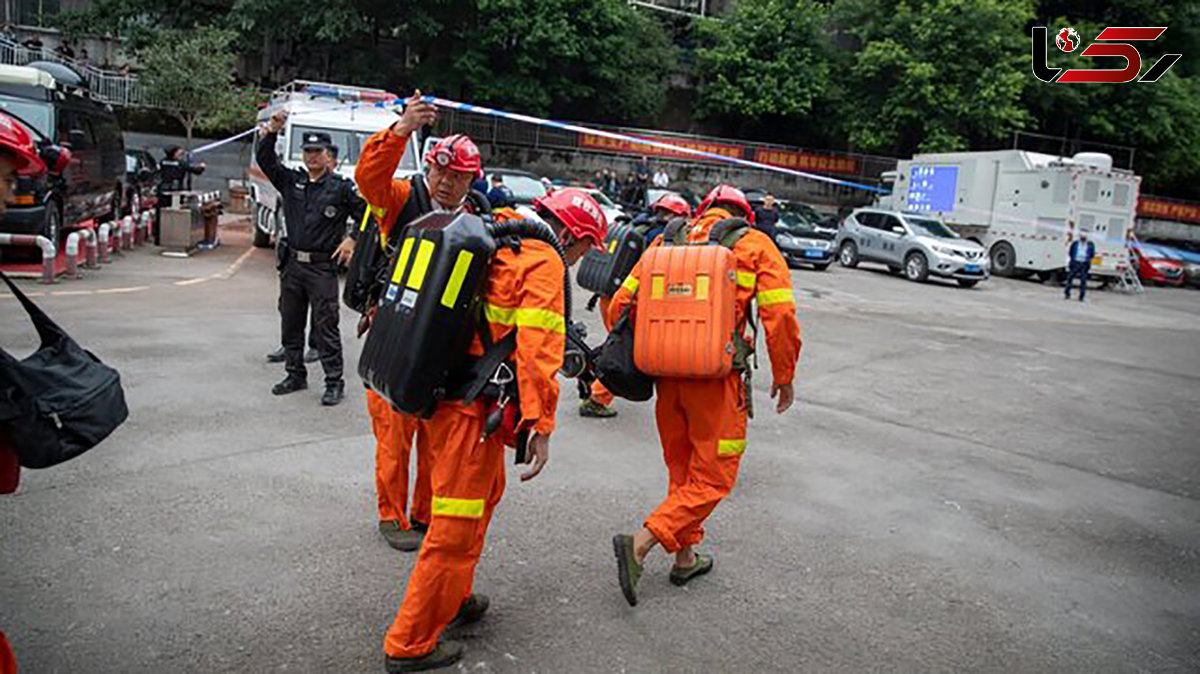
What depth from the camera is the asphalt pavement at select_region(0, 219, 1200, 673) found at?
3582 mm

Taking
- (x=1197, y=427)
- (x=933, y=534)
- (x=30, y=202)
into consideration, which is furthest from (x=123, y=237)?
(x=1197, y=427)

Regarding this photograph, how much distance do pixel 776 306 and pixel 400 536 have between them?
2.11 meters

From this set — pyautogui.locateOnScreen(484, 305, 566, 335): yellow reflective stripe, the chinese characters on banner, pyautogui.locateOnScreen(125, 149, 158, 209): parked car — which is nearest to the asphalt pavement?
pyautogui.locateOnScreen(484, 305, 566, 335): yellow reflective stripe

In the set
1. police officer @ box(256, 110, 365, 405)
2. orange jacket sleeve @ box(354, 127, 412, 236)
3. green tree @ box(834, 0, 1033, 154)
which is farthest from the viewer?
green tree @ box(834, 0, 1033, 154)

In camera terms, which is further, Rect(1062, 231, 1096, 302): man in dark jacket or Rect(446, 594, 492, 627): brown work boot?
Rect(1062, 231, 1096, 302): man in dark jacket

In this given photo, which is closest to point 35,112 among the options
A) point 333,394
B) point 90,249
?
point 90,249

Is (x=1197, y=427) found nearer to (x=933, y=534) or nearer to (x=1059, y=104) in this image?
(x=933, y=534)

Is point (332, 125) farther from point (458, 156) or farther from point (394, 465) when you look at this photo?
point (458, 156)

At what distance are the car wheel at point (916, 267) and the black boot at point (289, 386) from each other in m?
17.8

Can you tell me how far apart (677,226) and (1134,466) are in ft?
15.0

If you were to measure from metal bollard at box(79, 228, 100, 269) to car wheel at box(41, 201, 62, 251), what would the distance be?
1.01 feet

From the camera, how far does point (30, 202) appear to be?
1095 cm

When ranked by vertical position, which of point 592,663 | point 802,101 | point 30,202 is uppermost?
point 802,101

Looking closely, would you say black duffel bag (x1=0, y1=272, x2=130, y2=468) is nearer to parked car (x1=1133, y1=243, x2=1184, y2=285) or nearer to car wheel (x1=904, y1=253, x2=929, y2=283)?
car wheel (x1=904, y1=253, x2=929, y2=283)
